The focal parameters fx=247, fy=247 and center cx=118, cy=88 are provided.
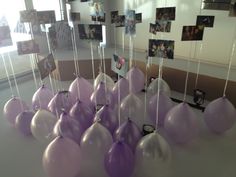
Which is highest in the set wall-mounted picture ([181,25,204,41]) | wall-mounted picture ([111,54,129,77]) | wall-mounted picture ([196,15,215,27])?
wall-mounted picture ([196,15,215,27])

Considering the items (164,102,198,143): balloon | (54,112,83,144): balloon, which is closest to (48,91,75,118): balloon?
(54,112,83,144): balloon

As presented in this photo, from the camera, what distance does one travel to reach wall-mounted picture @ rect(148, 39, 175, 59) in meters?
1.11

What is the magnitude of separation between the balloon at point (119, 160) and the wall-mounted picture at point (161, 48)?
0.44 m

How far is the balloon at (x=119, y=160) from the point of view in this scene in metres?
0.97

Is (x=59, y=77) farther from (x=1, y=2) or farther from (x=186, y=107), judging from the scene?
(x=186, y=107)

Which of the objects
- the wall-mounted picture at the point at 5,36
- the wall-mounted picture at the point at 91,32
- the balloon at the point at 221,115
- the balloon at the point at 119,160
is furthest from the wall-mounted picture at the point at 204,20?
the wall-mounted picture at the point at 5,36

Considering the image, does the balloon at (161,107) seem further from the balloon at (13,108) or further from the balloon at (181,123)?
the balloon at (13,108)

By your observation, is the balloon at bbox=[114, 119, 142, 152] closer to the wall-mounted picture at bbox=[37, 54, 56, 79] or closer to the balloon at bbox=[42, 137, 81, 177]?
the balloon at bbox=[42, 137, 81, 177]

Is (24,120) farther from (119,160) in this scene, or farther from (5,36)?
(119,160)

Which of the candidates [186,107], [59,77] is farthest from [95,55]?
[186,107]

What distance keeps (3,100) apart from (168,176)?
52.4 inches

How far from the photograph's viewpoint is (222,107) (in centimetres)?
124

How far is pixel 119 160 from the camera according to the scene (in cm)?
97

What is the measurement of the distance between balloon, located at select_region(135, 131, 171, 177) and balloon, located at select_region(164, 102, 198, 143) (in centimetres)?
20
